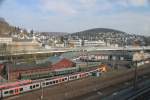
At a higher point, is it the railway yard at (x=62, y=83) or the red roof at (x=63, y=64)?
the red roof at (x=63, y=64)

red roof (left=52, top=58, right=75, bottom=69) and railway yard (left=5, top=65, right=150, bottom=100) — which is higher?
red roof (left=52, top=58, right=75, bottom=69)

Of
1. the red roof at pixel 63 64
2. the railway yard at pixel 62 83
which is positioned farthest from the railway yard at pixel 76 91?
the red roof at pixel 63 64

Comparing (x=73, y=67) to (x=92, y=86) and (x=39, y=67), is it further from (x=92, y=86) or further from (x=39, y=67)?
(x=92, y=86)

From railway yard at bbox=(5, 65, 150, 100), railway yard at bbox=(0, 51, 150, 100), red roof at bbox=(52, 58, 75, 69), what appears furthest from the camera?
red roof at bbox=(52, 58, 75, 69)

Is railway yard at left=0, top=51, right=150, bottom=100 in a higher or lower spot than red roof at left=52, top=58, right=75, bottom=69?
lower

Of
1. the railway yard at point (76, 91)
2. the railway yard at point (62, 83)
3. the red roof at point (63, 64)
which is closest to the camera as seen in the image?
the railway yard at point (76, 91)

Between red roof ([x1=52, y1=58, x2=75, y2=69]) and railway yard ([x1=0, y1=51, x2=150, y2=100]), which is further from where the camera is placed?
red roof ([x1=52, y1=58, x2=75, y2=69])

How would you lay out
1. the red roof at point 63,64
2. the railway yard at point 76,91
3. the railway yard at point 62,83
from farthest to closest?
the red roof at point 63,64, the railway yard at point 62,83, the railway yard at point 76,91

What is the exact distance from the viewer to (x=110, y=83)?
27453 millimetres

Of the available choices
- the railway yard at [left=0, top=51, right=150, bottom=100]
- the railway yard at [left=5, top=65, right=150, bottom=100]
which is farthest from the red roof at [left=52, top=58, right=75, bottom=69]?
the railway yard at [left=5, top=65, right=150, bottom=100]

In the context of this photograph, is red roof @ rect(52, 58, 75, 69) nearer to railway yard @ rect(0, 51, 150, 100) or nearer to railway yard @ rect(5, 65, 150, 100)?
railway yard @ rect(0, 51, 150, 100)

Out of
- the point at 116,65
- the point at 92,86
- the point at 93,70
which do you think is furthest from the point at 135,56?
the point at 92,86

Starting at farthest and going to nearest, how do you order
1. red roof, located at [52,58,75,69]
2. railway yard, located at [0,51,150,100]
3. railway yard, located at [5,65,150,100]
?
red roof, located at [52,58,75,69] → railway yard, located at [0,51,150,100] → railway yard, located at [5,65,150,100]

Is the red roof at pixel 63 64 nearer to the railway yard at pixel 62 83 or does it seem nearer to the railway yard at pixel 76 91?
the railway yard at pixel 62 83
